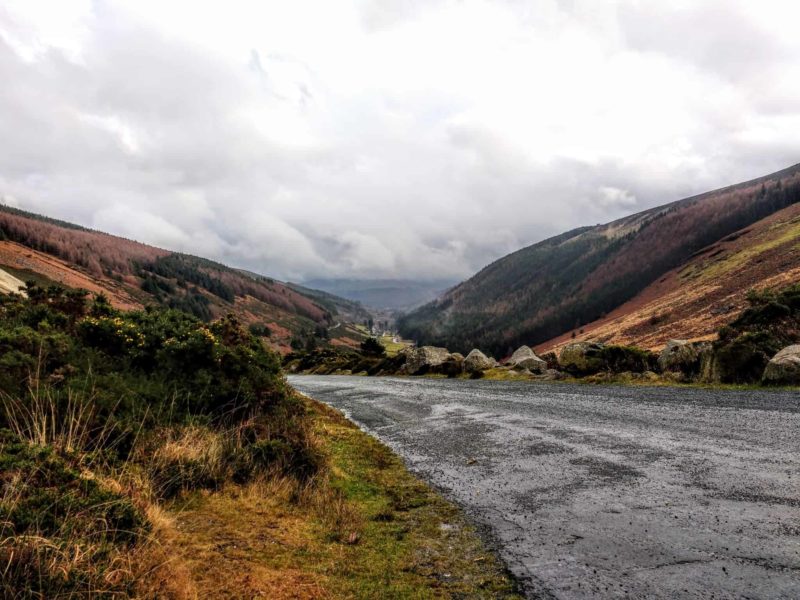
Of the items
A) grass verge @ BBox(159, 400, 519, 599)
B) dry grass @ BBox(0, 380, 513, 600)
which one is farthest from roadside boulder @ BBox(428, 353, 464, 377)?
grass verge @ BBox(159, 400, 519, 599)

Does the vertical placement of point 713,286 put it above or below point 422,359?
above

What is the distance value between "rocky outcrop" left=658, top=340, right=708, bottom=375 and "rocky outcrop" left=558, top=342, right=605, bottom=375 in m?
4.71

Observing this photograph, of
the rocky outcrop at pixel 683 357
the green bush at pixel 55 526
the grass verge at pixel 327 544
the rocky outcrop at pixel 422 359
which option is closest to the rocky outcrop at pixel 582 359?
the rocky outcrop at pixel 683 357

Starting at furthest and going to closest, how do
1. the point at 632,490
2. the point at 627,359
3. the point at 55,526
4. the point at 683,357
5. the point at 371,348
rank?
1. the point at 371,348
2. the point at 627,359
3. the point at 683,357
4. the point at 632,490
5. the point at 55,526

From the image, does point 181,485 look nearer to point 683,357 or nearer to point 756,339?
point 756,339

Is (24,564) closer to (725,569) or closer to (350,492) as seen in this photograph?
(350,492)

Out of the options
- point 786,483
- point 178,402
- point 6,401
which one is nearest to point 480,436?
point 786,483

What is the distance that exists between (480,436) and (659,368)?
73.4 ft

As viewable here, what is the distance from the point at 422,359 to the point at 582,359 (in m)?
23.7

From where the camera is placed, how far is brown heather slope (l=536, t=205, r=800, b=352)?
8744cm

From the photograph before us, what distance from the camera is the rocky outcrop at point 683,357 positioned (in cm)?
2983

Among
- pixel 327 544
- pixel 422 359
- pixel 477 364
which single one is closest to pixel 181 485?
pixel 327 544

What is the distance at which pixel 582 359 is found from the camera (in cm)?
3756

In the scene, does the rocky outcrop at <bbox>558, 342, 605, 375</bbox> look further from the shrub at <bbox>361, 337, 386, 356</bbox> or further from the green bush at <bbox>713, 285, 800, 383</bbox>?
the shrub at <bbox>361, 337, 386, 356</bbox>
